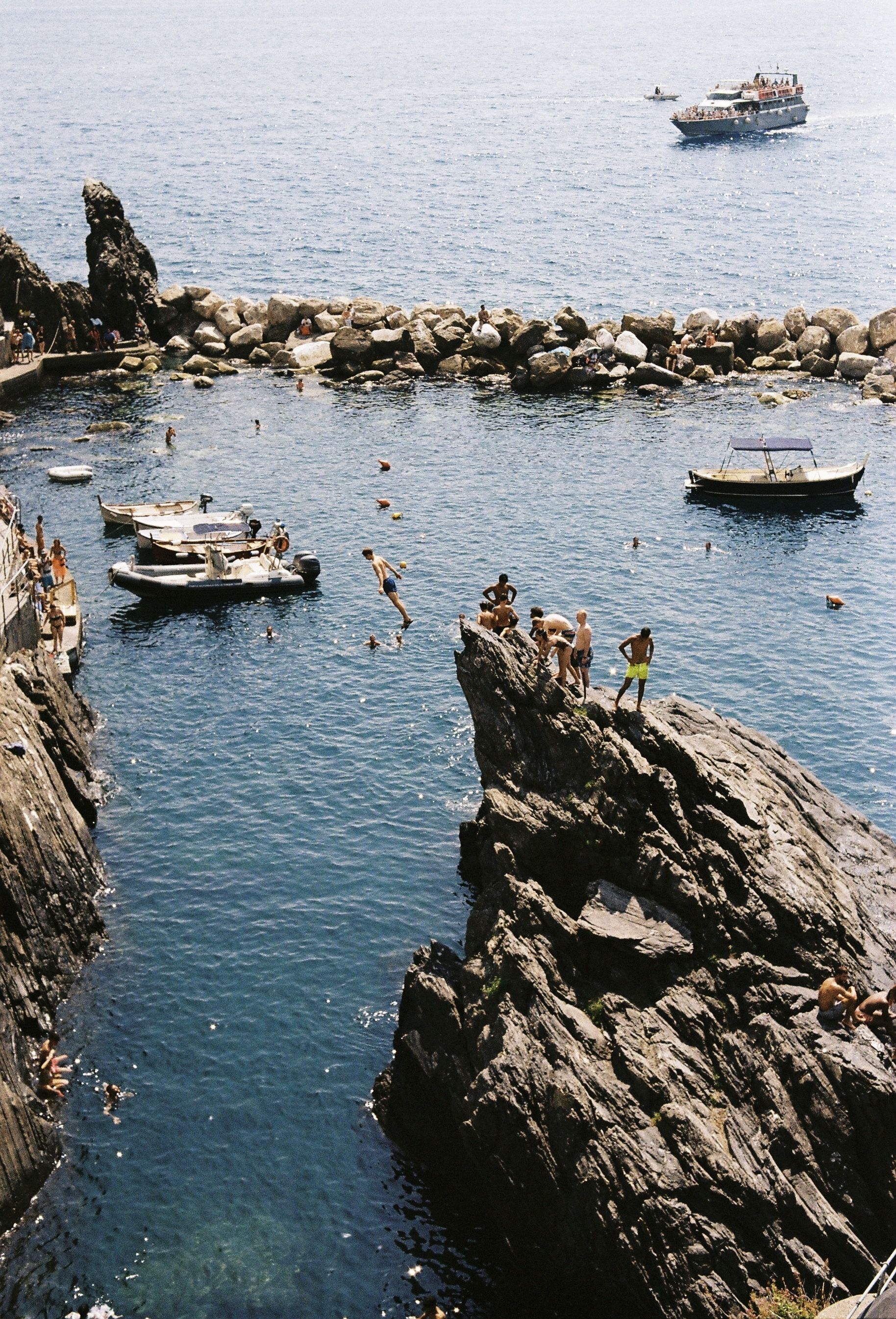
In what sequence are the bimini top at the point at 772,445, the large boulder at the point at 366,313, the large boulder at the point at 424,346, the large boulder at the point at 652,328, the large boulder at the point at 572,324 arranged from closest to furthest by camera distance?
the bimini top at the point at 772,445 < the large boulder at the point at 652,328 < the large boulder at the point at 572,324 < the large boulder at the point at 424,346 < the large boulder at the point at 366,313

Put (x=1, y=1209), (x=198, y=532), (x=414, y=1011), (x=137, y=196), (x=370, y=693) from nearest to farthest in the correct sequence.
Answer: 1. (x=1, y=1209)
2. (x=414, y=1011)
3. (x=370, y=693)
4. (x=198, y=532)
5. (x=137, y=196)

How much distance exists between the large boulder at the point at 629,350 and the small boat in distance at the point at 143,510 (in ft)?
125

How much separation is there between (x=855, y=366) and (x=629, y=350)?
1660 centimetres

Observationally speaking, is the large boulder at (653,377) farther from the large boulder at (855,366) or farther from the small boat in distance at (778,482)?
the small boat in distance at (778,482)

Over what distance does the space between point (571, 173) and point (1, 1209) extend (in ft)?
561

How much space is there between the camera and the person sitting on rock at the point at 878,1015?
33.0 meters

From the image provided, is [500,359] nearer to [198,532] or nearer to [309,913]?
[198,532]

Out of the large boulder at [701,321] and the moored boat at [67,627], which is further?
the large boulder at [701,321]

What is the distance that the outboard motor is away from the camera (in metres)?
67.4

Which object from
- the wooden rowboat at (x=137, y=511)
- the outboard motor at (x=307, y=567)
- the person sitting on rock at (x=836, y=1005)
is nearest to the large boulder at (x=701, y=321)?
the wooden rowboat at (x=137, y=511)

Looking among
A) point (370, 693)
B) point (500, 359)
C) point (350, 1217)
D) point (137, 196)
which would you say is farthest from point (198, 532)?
point (137, 196)

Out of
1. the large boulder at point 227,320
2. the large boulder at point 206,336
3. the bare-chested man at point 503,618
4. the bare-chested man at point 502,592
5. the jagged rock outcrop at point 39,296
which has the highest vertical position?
the jagged rock outcrop at point 39,296

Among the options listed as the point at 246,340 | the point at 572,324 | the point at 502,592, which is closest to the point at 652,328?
the point at 572,324

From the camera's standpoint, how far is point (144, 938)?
43188mm
